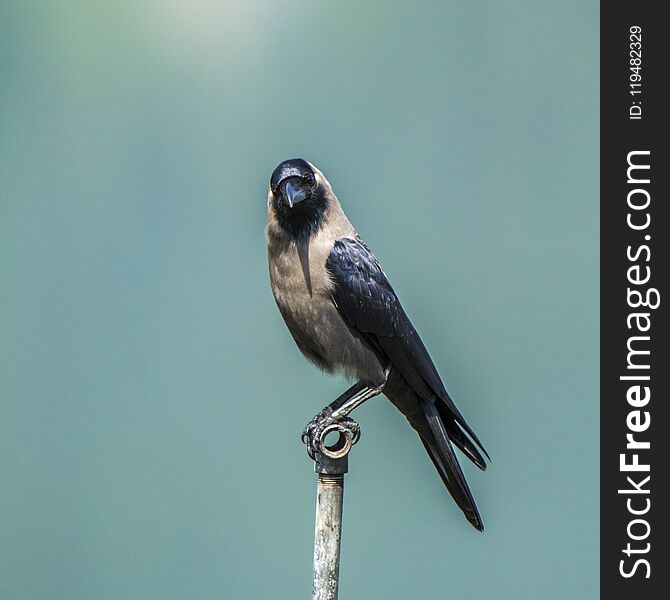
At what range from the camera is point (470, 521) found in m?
2.71

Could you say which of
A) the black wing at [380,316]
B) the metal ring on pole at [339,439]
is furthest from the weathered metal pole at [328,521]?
the black wing at [380,316]

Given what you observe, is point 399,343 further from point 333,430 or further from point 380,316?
point 333,430

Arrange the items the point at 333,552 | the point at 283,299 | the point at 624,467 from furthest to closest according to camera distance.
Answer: the point at 624,467 < the point at 283,299 < the point at 333,552

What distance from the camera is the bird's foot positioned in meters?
2.50

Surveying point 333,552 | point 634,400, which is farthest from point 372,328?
point 634,400

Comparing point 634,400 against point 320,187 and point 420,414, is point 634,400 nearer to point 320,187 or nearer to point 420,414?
point 420,414

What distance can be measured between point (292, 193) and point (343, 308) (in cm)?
32

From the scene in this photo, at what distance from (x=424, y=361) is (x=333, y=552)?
53cm

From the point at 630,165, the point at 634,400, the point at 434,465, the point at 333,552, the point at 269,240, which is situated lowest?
the point at 333,552

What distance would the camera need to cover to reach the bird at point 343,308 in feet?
8.36

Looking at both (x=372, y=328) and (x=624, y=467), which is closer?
(x=372, y=328)

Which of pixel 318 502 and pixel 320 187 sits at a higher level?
pixel 320 187

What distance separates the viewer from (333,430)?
254 cm

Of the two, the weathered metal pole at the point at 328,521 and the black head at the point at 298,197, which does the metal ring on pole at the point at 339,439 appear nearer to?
the weathered metal pole at the point at 328,521
